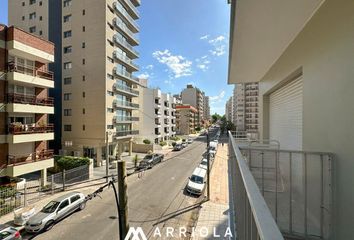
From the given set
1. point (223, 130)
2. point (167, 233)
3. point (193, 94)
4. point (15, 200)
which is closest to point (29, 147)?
point (15, 200)

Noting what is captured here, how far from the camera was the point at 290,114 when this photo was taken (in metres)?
5.08

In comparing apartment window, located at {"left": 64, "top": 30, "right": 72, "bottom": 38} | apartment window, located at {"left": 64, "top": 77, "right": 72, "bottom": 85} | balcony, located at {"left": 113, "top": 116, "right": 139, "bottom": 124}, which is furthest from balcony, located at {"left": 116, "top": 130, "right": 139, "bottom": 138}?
apartment window, located at {"left": 64, "top": 30, "right": 72, "bottom": 38}

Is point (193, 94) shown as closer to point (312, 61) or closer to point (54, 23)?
point (54, 23)

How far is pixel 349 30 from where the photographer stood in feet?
7.84

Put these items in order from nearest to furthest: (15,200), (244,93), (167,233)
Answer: (167,233), (15,200), (244,93)

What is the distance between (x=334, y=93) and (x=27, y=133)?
16.6 m

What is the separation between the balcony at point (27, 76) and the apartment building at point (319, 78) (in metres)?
14.7

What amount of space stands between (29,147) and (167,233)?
12.0 m

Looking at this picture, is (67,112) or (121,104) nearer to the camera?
(67,112)

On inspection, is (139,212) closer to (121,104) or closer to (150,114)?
(121,104)

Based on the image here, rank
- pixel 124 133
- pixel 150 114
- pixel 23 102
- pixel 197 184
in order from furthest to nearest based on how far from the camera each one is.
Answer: pixel 150 114 < pixel 124 133 < pixel 197 184 < pixel 23 102

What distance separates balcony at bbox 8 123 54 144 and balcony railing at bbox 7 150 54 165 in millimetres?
1083

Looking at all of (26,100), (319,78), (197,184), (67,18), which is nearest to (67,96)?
(67,18)

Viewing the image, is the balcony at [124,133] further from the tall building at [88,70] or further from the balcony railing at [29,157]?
the balcony railing at [29,157]
